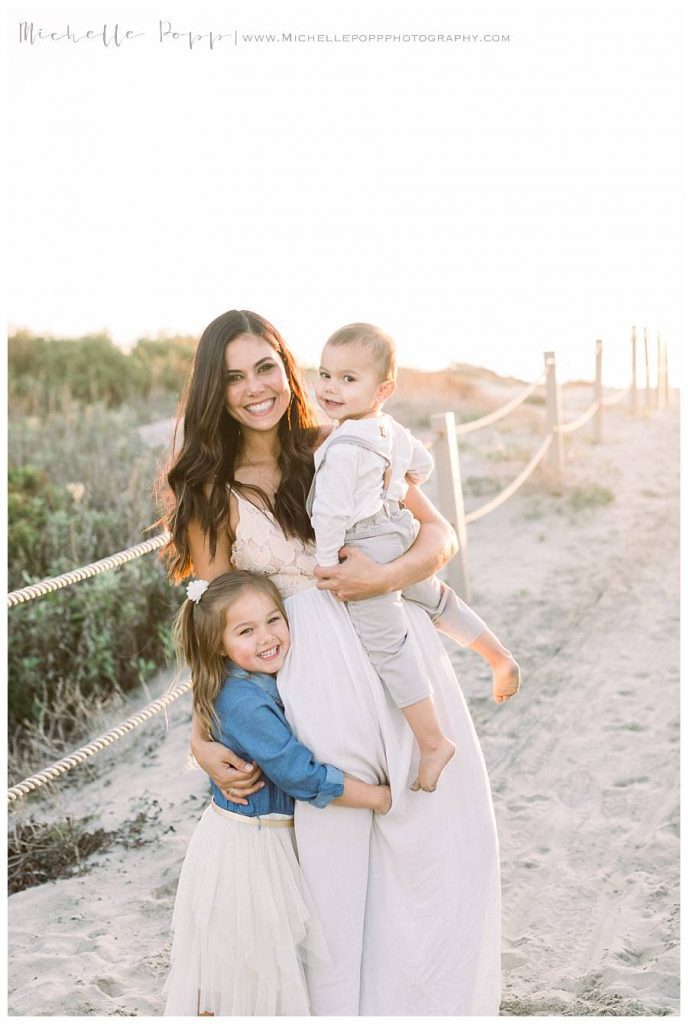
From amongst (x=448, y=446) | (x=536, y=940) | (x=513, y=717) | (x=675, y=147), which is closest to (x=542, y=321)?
(x=448, y=446)

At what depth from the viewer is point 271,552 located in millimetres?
2357

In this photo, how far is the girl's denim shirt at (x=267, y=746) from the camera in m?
2.12

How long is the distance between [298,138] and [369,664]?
323cm

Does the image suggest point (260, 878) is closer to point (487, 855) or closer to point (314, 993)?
point (314, 993)

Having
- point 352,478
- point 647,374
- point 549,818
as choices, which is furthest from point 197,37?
point 647,374

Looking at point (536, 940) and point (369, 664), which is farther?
point (536, 940)

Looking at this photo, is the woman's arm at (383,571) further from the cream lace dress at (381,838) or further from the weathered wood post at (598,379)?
the weathered wood post at (598,379)

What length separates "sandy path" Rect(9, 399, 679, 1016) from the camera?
9.43 feet

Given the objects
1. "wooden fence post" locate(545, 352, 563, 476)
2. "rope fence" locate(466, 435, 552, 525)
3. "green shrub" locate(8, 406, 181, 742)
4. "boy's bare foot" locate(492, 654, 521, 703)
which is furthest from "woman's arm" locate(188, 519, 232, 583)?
"wooden fence post" locate(545, 352, 563, 476)

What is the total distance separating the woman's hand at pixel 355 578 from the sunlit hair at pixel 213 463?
20 cm

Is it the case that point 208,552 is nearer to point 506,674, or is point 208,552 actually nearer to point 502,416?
point 506,674

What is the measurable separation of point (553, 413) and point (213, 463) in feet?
19.1

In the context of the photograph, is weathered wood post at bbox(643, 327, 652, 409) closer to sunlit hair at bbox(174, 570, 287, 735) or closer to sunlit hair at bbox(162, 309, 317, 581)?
sunlit hair at bbox(162, 309, 317, 581)

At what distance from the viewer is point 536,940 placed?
2998mm
